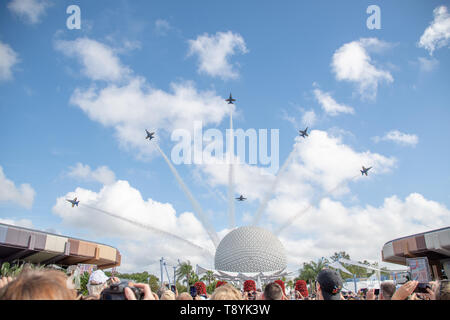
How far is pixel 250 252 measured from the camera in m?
56.4

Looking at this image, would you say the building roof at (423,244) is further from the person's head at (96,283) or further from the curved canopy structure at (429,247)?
the person's head at (96,283)

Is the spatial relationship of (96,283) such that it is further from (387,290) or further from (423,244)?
(423,244)

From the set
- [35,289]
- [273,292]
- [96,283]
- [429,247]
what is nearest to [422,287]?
[273,292]

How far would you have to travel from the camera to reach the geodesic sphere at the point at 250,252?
55875mm

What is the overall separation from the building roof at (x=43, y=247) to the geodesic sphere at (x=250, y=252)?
71.0ft

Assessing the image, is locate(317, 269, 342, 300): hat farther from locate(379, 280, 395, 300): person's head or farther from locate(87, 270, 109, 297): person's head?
locate(87, 270, 109, 297): person's head

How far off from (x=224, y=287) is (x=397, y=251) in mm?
42115

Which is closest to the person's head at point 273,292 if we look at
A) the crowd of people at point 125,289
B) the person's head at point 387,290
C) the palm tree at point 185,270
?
the crowd of people at point 125,289

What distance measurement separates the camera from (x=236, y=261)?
56.4 metres

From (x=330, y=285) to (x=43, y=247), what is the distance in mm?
34487

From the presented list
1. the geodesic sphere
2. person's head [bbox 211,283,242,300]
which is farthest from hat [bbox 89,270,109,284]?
the geodesic sphere

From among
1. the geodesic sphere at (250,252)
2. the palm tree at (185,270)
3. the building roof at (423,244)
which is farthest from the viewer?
the palm tree at (185,270)
